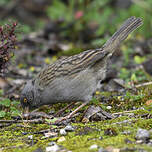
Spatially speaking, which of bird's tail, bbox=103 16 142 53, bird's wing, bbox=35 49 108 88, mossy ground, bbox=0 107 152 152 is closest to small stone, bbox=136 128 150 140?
mossy ground, bbox=0 107 152 152

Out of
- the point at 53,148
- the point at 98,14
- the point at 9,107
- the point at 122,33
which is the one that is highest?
the point at 98,14

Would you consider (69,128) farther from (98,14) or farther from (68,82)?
(98,14)

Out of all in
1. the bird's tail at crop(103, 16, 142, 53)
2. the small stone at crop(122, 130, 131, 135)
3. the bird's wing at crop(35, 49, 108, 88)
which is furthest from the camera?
the bird's tail at crop(103, 16, 142, 53)

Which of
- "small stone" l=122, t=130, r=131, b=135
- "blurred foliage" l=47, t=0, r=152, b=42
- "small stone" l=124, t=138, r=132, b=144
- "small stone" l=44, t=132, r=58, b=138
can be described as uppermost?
"blurred foliage" l=47, t=0, r=152, b=42

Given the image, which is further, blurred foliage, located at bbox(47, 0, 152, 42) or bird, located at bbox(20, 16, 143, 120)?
blurred foliage, located at bbox(47, 0, 152, 42)

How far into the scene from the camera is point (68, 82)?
183 inches

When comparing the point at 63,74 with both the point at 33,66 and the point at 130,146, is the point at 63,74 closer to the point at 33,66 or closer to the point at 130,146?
the point at 130,146

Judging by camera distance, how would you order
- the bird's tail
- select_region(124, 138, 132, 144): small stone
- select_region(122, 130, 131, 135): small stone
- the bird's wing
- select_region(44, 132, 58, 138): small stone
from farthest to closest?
the bird's tail
the bird's wing
select_region(44, 132, 58, 138): small stone
select_region(122, 130, 131, 135): small stone
select_region(124, 138, 132, 144): small stone

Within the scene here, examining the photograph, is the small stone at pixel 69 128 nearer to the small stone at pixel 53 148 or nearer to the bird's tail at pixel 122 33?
the small stone at pixel 53 148

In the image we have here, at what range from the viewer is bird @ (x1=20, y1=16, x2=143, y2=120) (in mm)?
4631

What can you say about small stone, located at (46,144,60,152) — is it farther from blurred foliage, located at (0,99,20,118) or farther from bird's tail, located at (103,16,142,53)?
bird's tail, located at (103,16,142,53)

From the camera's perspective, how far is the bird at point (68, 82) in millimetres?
4631

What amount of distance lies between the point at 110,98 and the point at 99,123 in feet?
3.88

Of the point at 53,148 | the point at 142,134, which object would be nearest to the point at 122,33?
the point at 142,134
